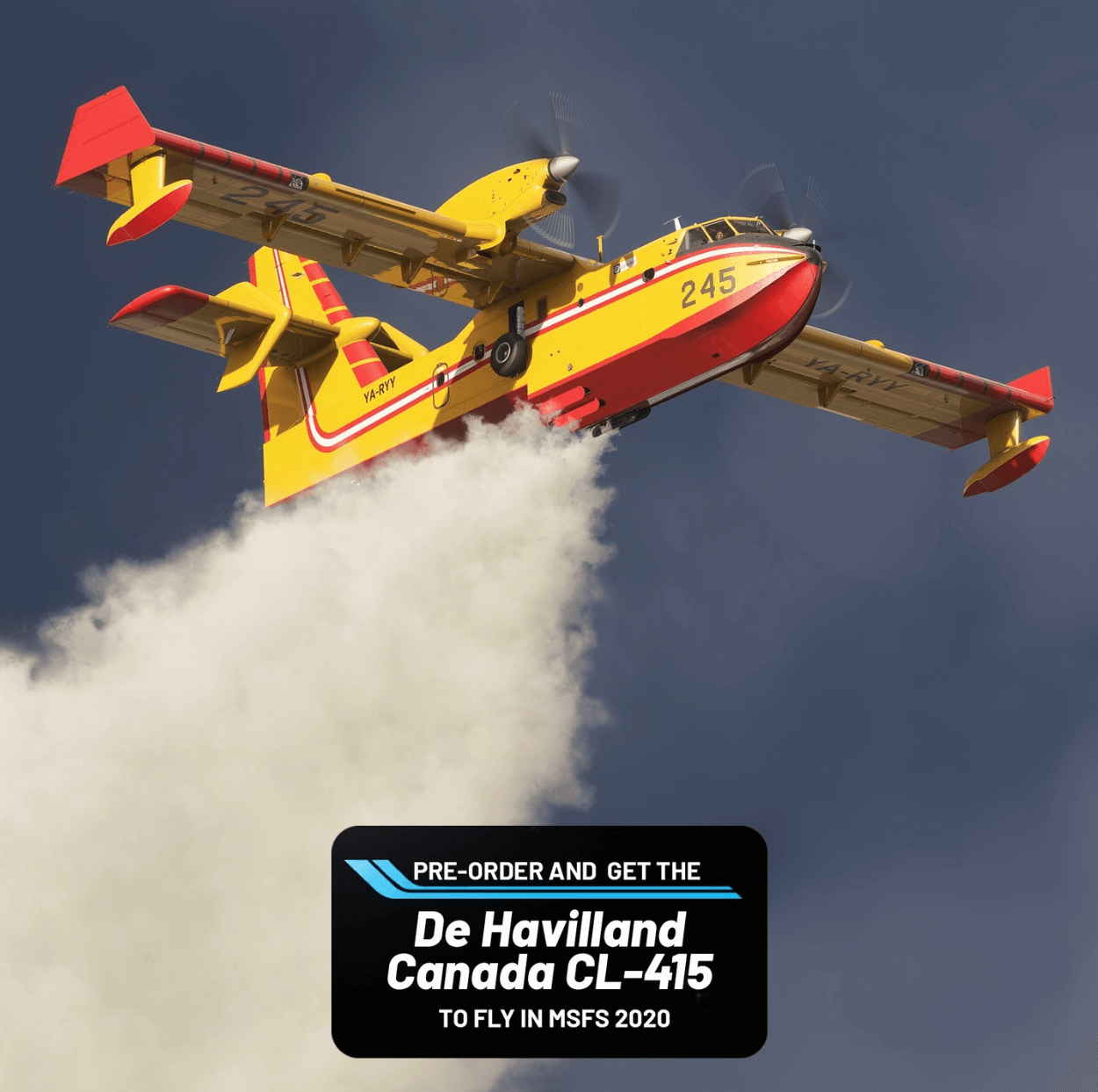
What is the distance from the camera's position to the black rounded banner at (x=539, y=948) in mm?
25219

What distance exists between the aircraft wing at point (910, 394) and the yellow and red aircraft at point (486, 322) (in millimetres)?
42

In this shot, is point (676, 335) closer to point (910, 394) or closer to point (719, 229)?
point (719, 229)

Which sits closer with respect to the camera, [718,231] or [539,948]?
[539,948]

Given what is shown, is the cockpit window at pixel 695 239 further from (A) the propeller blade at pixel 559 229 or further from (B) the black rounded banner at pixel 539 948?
(B) the black rounded banner at pixel 539 948

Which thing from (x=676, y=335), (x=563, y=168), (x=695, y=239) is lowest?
(x=676, y=335)

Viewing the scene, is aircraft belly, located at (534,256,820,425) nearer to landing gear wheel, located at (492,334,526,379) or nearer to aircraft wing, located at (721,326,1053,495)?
landing gear wheel, located at (492,334,526,379)

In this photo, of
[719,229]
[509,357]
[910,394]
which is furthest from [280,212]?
[910,394]

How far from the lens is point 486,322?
33.3 meters

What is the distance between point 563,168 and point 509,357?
114 inches

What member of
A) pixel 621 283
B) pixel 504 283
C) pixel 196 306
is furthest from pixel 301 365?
pixel 621 283

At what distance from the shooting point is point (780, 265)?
2991 centimetres

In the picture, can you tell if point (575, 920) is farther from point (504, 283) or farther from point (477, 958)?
point (504, 283)

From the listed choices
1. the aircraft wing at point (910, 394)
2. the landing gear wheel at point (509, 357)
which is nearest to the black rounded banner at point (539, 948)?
the landing gear wheel at point (509, 357)

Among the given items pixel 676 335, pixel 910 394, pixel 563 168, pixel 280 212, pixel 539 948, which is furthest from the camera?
pixel 910 394
